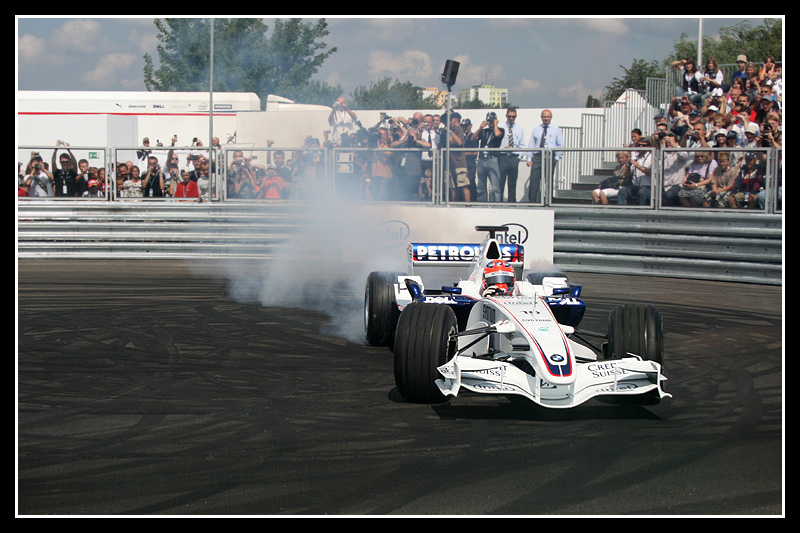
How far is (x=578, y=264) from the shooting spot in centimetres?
1469

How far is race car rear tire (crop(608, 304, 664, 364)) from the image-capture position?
6.34 m

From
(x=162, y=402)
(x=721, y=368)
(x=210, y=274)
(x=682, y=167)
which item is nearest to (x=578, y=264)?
(x=682, y=167)

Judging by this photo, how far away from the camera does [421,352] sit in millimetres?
6047

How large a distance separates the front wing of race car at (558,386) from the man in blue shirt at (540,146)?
9.29 meters

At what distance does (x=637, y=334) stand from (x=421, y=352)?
1.59 meters

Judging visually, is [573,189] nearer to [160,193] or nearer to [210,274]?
[210,274]

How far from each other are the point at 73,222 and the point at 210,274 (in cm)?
410

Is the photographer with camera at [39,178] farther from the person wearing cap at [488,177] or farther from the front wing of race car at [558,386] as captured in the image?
the front wing of race car at [558,386]

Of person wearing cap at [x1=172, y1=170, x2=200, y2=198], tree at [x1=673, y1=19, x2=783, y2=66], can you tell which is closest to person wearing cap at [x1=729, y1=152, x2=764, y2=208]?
person wearing cap at [x1=172, y1=170, x2=200, y2=198]

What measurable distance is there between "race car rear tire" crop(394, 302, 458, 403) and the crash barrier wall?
830cm

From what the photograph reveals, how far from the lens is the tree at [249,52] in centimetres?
2380

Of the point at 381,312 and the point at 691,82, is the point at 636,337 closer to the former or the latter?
the point at 381,312

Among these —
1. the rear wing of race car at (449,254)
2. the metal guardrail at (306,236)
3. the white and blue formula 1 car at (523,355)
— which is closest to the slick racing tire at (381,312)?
the rear wing of race car at (449,254)

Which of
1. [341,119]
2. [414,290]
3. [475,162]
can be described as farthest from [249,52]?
[414,290]
